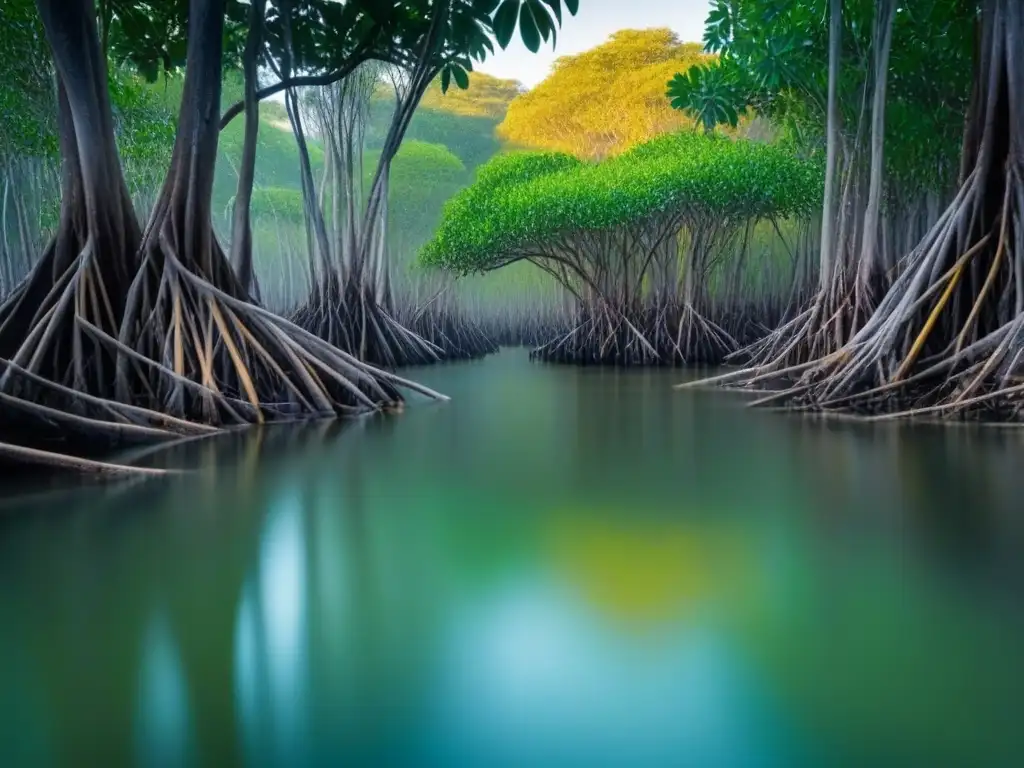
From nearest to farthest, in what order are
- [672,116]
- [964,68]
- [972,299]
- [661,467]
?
→ 1. [661,467]
2. [972,299]
3. [964,68]
4. [672,116]

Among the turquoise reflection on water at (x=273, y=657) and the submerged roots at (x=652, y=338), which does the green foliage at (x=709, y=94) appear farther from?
the turquoise reflection on water at (x=273, y=657)

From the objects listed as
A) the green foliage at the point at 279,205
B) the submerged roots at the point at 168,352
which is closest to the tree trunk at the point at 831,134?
the submerged roots at the point at 168,352

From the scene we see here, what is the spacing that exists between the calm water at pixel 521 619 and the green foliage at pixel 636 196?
7648mm

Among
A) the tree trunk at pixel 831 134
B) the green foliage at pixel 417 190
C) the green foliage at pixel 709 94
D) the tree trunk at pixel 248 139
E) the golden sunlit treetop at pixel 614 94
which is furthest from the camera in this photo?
the green foliage at pixel 417 190

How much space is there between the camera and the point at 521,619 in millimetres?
1199

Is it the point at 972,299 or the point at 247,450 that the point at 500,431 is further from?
the point at 972,299

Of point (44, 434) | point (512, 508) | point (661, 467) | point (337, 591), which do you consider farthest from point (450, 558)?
point (44, 434)

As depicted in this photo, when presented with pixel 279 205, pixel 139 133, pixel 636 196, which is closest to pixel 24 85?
pixel 139 133

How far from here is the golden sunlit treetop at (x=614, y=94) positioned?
69.8 ft

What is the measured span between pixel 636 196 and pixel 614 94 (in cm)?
1384

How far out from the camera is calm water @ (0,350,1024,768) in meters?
0.85

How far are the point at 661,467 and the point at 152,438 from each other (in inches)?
72.0

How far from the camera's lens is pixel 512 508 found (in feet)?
6.59

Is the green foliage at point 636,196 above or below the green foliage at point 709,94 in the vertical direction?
below
